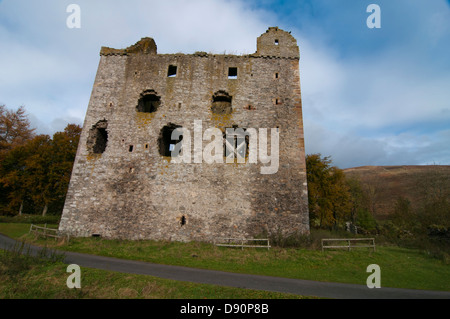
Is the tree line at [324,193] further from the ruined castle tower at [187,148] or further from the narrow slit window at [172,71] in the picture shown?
the narrow slit window at [172,71]

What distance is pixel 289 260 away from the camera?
10.3m

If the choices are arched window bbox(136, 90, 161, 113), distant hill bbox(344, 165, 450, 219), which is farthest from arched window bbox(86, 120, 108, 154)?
distant hill bbox(344, 165, 450, 219)

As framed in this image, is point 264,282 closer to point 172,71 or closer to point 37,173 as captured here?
point 172,71

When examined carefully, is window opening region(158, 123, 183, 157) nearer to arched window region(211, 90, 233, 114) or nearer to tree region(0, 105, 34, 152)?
arched window region(211, 90, 233, 114)

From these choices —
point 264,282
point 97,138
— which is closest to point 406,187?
point 264,282

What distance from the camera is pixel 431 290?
296 inches

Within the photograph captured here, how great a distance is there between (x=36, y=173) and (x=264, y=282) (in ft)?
90.5

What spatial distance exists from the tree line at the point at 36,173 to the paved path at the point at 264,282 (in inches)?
756

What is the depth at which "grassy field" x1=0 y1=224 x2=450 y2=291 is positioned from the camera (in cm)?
855

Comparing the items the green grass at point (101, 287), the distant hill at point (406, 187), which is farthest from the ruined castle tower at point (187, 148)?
the distant hill at point (406, 187)
